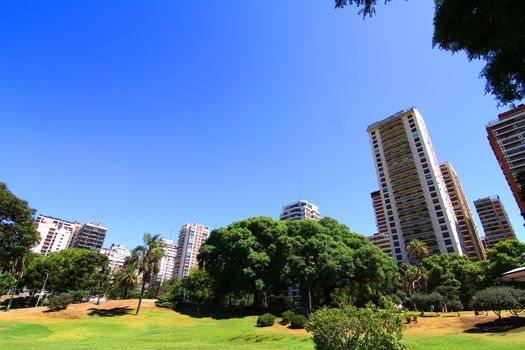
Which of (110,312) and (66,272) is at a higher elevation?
(66,272)

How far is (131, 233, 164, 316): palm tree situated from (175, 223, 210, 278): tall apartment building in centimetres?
14222

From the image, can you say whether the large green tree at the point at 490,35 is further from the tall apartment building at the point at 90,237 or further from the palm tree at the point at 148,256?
the tall apartment building at the point at 90,237

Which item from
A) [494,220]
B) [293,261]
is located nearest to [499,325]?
[293,261]

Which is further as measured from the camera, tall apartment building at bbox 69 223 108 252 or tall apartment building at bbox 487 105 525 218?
tall apartment building at bbox 69 223 108 252

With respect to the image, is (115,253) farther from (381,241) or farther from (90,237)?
(381,241)

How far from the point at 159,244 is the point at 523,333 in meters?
33.4

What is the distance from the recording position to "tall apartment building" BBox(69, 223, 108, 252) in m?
146

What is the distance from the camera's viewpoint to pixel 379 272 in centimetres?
3566

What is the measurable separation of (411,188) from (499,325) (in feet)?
296

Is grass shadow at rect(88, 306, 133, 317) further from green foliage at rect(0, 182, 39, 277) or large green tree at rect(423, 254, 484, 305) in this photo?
large green tree at rect(423, 254, 484, 305)

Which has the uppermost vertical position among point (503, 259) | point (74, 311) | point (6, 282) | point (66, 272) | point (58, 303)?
point (503, 259)

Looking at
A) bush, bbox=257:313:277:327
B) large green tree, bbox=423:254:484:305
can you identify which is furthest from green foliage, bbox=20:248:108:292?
large green tree, bbox=423:254:484:305

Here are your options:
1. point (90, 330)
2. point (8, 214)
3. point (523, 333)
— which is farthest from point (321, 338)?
point (8, 214)

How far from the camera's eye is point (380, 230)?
5285 inches
